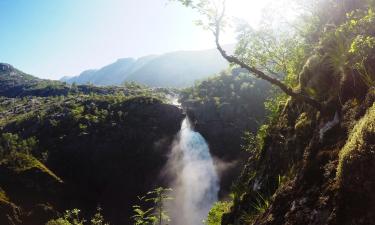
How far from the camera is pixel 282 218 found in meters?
9.66

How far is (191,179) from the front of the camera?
287 ft

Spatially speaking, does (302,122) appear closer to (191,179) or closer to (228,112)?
(191,179)

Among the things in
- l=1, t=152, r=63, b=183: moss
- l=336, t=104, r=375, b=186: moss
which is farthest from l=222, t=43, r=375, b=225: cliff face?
l=1, t=152, r=63, b=183: moss

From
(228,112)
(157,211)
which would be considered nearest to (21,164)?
(228,112)

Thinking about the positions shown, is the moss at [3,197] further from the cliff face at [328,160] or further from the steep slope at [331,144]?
the cliff face at [328,160]

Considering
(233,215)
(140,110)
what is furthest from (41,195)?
(233,215)

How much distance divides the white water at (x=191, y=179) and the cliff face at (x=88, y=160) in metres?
4.77

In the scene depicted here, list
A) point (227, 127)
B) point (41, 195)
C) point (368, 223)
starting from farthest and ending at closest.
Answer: point (227, 127), point (41, 195), point (368, 223)

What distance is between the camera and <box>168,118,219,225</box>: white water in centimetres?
7525

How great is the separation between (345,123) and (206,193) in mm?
73755

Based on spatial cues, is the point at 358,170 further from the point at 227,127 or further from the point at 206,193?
the point at 227,127

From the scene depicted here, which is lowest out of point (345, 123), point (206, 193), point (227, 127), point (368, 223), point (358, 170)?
point (206, 193)

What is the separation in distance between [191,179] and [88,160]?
1238 inches

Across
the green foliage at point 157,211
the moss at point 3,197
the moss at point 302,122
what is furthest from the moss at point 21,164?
the moss at point 302,122
